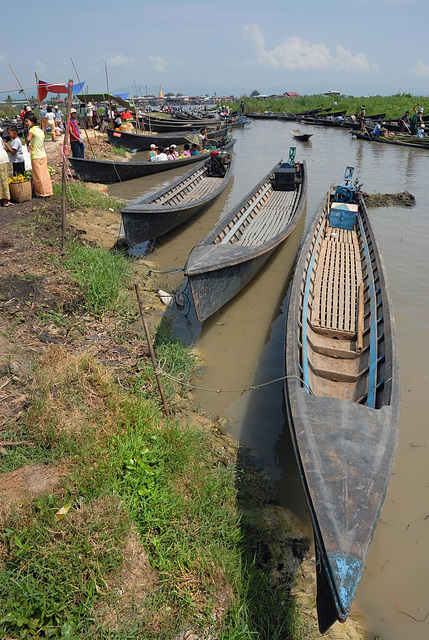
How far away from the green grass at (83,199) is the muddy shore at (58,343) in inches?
34.7

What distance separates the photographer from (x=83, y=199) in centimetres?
1061

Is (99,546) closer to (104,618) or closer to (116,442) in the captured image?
(104,618)

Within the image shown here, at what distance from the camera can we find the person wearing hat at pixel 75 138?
1200cm

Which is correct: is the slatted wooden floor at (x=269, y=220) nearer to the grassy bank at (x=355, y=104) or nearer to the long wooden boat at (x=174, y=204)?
the long wooden boat at (x=174, y=204)

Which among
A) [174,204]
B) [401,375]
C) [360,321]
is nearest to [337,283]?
[360,321]

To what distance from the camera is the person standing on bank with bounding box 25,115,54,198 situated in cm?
831

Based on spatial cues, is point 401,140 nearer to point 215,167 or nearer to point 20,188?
point 215,167

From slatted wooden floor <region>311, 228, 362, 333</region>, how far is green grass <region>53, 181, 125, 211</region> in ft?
20.4

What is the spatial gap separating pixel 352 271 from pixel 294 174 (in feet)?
19.1

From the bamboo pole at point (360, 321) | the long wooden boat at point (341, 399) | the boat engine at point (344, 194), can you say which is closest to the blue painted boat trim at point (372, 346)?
the long wooden boat at point (341, 399)

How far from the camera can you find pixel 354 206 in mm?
9258

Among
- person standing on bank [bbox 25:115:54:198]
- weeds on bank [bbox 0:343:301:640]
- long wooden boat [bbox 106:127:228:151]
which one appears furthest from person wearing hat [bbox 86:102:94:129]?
weeds on bank [bbox 0:343:301:640]

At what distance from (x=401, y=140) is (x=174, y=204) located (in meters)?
20.3

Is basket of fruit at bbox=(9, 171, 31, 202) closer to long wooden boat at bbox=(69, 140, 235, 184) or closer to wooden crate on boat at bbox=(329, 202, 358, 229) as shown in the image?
long wooden boat at bbox=(69, 140, 235, 184)
